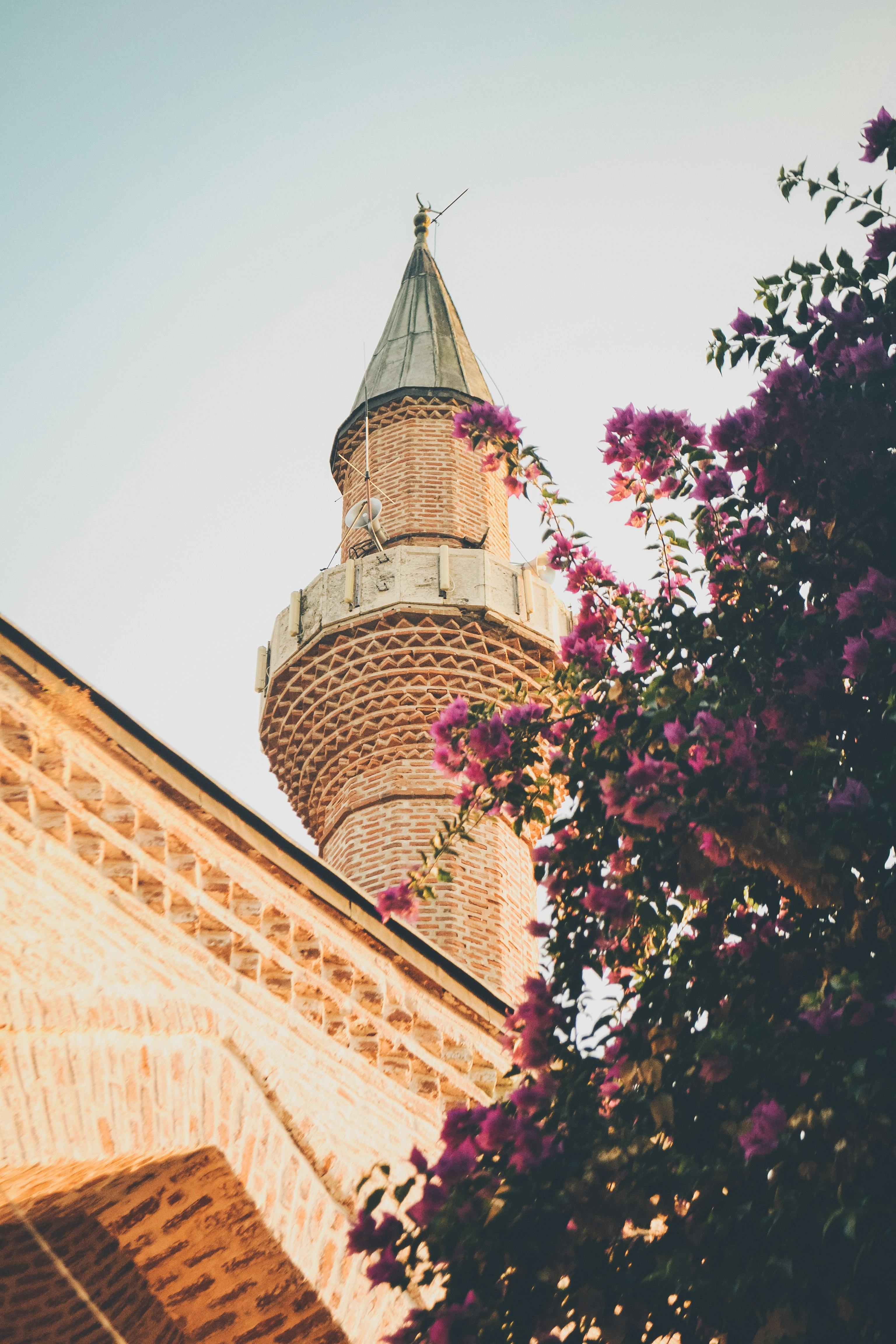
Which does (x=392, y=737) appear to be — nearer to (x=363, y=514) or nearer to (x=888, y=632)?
(x=363, y=514)

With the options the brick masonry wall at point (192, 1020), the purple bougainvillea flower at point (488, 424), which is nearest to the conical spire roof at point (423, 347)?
the purple bougainvillea flower at point (488, 424)

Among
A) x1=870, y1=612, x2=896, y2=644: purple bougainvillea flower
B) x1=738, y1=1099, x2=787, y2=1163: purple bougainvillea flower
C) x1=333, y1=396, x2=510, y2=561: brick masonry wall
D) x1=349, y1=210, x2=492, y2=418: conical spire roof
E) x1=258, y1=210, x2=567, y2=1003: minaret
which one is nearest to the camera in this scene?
x1=738, y1=1099, x2=787, y2=1163: purple bougainvillea flower

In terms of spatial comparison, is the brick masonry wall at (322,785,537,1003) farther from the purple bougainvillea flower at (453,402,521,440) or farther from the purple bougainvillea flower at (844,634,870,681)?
the purple bougainvillea flower at (844,634,870,681)

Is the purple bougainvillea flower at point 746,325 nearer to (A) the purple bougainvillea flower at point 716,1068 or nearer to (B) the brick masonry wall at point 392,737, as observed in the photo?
(A) the purple bougainvillea flower at point 716,1068

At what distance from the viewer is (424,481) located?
11453 millimetres

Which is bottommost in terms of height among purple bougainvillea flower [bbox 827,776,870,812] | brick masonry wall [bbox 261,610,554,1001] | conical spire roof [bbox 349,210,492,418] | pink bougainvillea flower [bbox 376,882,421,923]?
purple bougainvillea flower [bbox 827,776,870,812]

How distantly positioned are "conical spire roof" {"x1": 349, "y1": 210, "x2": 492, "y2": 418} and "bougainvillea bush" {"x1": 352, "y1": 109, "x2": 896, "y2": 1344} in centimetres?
914

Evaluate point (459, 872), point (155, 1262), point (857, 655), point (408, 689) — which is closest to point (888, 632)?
point (857, 655)

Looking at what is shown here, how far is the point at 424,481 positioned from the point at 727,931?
9.06 m

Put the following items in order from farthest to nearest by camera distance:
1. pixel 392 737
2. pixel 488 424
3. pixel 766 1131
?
1. pixel 392 737
2. pixel 488 424
3. pixel 766 1131

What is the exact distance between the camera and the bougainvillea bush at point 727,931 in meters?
2.24

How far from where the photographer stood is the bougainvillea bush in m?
2.24

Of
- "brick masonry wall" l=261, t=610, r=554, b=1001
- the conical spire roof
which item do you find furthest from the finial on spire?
"brick masonry wall" l=261, t=610, r=554, b=1001

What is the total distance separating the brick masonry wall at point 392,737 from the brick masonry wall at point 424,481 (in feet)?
5.31
